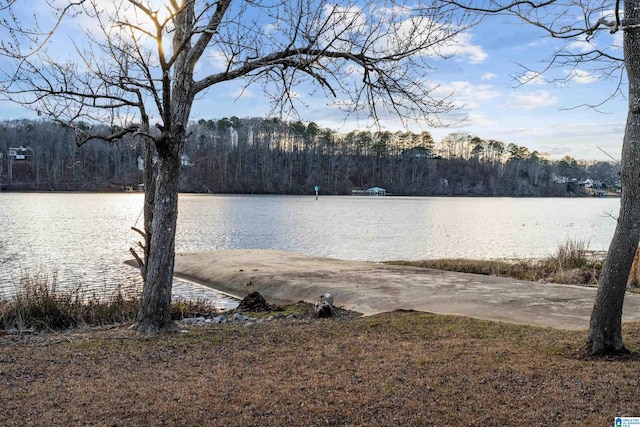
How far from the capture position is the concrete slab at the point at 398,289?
10672mm

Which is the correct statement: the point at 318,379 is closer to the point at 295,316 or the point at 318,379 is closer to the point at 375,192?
the point at 295,316

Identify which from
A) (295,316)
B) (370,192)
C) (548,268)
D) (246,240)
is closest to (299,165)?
(370,192)

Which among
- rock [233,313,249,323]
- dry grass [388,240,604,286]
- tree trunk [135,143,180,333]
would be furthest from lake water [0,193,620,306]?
tree trunk [135,143,180,333]

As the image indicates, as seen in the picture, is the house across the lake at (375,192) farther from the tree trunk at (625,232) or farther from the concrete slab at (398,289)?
the tree trunk at (625,232)

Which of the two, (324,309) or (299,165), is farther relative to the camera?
(299,165)

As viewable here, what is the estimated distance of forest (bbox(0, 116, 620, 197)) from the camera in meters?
102

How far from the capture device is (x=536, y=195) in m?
140

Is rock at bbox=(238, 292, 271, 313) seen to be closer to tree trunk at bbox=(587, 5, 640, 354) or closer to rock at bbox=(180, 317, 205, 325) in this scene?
rock at bbox=(180, 317, 205, 325)

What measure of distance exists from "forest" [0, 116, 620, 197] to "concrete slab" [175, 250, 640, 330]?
240 feet

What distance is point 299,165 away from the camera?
117 meters

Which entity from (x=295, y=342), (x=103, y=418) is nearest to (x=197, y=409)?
(x=103, y=418)

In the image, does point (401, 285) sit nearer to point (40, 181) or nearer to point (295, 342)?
point (295, 342)

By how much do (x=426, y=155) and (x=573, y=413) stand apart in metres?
126

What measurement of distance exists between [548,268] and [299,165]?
3873 inches
